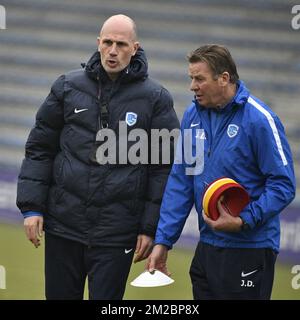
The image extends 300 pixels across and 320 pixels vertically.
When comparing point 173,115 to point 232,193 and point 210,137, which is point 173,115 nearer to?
point 210,137

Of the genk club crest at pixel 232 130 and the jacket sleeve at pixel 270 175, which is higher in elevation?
the genk club crest at pixel 232 130

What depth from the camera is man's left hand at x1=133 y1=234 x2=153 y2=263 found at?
12.1ft

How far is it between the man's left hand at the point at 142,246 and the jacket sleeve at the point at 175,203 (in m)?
0.07

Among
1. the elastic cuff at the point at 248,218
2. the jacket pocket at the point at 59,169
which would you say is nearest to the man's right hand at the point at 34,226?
the jacket pocket at the point at 59,169

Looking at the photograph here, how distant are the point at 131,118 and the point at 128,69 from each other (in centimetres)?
21

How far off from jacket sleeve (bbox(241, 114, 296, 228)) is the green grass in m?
1.83

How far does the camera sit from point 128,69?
366cm

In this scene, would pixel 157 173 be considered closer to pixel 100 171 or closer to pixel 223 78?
pixel 100 171

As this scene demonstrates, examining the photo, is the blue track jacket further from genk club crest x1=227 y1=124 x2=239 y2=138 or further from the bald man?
the bald man

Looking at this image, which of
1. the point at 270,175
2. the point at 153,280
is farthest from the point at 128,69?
the point at 153,280

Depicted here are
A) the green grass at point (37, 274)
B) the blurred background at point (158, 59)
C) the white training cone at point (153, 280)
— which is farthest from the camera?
the blurred background at point (158, 59)

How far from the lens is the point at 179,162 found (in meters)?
3.58

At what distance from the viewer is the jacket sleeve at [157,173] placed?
368 cm

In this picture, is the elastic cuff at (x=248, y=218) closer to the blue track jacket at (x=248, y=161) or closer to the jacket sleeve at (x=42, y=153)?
the blue track jacket at (x=248, y=161)
